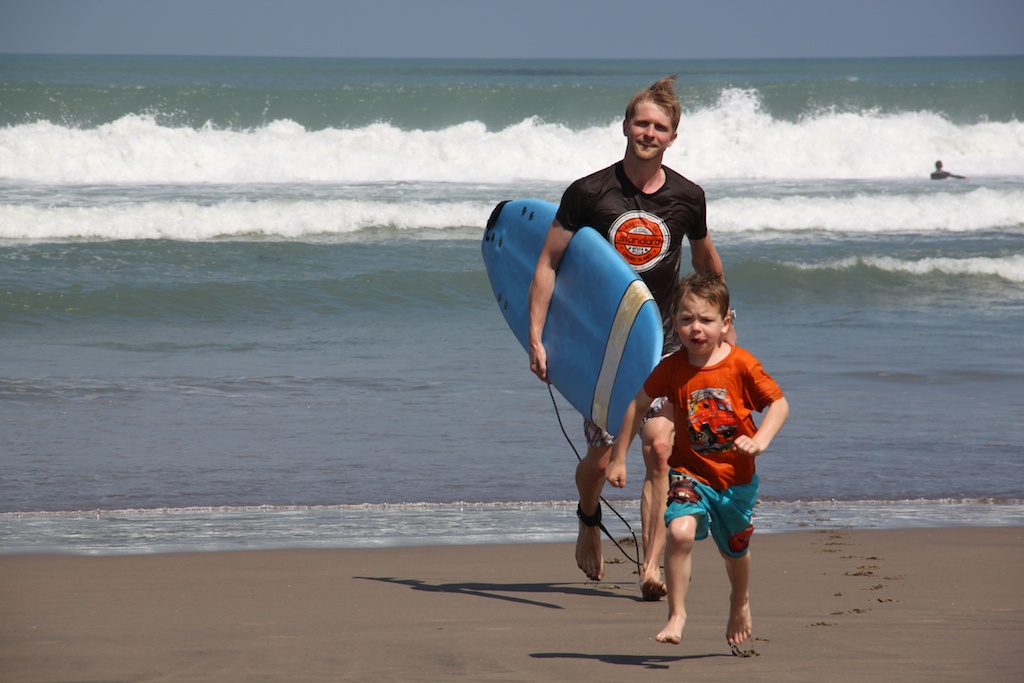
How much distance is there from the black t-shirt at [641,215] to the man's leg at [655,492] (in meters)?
0.48

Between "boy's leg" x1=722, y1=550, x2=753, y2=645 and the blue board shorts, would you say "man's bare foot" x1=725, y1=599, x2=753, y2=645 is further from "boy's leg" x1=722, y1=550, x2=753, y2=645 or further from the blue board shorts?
the blue board shorts

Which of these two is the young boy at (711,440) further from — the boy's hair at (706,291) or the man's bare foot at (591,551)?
the man's bare foot at (591,551)

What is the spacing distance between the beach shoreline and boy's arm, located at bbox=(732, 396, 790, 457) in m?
0.56

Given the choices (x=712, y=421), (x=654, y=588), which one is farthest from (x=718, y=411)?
(x=654, y=588)

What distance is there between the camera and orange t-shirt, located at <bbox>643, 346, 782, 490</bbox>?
295 centimetres

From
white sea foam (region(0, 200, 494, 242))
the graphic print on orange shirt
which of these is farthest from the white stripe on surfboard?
white sea foam (region(0, 200, 494, 242))

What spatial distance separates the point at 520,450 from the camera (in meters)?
5.79

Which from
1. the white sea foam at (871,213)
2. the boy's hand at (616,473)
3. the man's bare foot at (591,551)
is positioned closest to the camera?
the boy's hand at (616,473)

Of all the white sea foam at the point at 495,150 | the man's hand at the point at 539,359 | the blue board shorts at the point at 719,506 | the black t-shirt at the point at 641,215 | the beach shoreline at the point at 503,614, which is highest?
the white sea foam at the point at 495,150

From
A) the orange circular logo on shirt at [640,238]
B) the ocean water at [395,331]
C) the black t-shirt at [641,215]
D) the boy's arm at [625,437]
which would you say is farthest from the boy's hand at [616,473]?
the ocean water at [395,331]

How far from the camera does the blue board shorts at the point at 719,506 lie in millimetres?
2967

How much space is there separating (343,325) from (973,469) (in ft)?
18.0

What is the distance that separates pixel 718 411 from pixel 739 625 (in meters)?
0.58

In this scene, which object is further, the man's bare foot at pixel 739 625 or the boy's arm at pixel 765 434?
the man's bare foot at pixel 739 625
